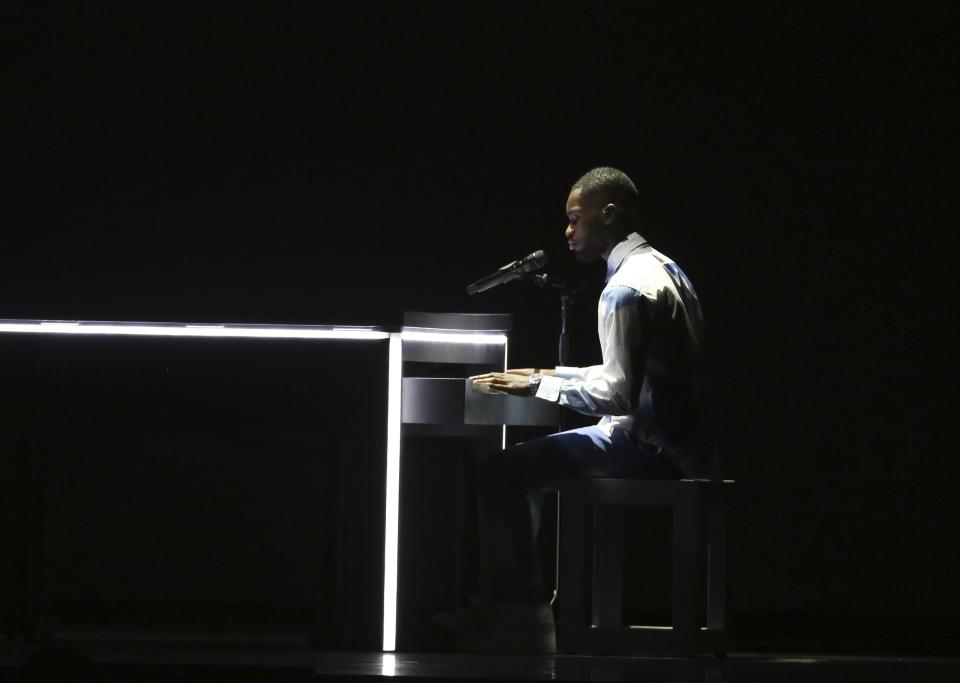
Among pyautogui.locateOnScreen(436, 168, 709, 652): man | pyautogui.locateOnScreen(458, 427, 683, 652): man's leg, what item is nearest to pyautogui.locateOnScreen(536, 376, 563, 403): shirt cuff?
pyautogui.locateOnScreen(436, 168, 709, 652): man

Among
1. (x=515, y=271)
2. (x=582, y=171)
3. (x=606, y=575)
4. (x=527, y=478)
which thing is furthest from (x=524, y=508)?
(x=582, y=171)

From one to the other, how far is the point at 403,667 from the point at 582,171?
7.20 ft

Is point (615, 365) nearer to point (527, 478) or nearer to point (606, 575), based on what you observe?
point (527, 478)

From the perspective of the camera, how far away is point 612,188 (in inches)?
129

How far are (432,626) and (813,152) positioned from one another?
212 centimetres

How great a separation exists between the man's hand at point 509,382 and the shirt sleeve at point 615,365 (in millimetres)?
122

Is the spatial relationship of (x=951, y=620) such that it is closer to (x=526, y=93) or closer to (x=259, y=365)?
(x=526, y=93)

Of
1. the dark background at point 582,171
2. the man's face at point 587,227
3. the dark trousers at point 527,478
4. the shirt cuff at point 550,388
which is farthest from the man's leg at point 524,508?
the dark background at point 582,171

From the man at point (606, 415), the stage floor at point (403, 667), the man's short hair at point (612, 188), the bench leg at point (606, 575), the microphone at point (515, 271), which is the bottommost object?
the stage floor at point (403, 667)

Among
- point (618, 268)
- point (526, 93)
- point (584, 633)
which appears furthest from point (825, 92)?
point (584, 633)

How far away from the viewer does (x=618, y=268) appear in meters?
3.22

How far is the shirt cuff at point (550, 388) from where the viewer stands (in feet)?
10.2

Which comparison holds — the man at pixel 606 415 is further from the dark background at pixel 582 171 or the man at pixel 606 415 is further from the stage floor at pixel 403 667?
the dark background at pixel 582 171

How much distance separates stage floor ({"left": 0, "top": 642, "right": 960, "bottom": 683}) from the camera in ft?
7.96
